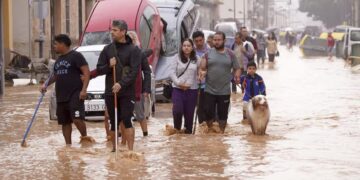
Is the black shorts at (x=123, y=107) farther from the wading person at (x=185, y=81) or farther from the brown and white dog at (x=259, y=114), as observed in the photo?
the brown and white dog at (x=259, y=114)

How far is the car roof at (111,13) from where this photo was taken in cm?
2084

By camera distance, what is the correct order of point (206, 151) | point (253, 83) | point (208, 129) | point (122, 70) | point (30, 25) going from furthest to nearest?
point (30, 25) → point (253, 83) → point (208, 129) → point (206, 151) → point (122, 70)

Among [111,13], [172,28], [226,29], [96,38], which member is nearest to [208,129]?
[96,38]

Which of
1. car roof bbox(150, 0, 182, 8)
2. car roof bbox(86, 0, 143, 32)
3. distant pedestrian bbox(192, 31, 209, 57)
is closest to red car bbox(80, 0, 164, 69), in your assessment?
car roof bbox(86, 0, 143, 32)

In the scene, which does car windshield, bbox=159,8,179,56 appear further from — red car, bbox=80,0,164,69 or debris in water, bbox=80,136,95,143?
debris in water, bbox=80,136,95,143

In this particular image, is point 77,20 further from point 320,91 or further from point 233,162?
point 233,162

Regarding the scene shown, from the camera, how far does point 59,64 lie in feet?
36.7

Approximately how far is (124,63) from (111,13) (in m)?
11.1

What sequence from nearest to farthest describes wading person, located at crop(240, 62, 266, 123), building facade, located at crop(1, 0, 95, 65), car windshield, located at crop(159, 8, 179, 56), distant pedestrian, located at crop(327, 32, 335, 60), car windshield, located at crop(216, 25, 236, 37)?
1. wading person, located at crop(240, 62, 266, 123)
2. car windshield, located at crop(159, 8, 179, 56)
3. building facade, located at crop(1, 0, 95, 65)
4. distant pedestrian, located at crop(327, 32, 335, 60)
5. car windshield, located at crop(216, 25, 236, 37)


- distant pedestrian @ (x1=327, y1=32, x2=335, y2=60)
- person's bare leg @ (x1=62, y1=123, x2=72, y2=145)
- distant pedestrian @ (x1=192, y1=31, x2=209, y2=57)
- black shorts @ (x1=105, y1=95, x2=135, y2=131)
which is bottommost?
distant pedestrian @ (x1=327, y1=32, x2=335, y2=60)

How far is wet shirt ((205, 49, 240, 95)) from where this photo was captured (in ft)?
41.1

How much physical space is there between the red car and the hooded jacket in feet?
31.3

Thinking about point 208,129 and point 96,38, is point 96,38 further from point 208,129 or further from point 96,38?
point 208,129

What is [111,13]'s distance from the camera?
2148cm
